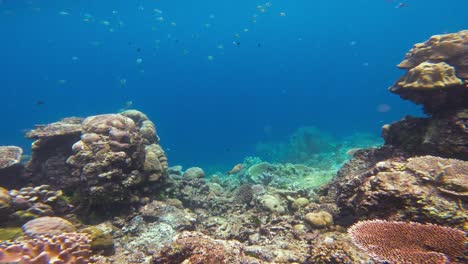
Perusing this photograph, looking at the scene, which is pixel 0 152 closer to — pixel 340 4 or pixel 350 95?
pixel 340 4

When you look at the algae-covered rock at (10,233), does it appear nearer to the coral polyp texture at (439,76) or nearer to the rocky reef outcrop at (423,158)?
the rocky reef outcrop at (423,158)

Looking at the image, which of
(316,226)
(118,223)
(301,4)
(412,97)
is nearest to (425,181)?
Result: (316,226)

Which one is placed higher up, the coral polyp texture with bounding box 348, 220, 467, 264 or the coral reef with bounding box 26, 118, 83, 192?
the coral reef with bounding box 26, 118, 83, 192

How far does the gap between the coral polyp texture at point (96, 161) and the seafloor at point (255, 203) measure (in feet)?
0.12

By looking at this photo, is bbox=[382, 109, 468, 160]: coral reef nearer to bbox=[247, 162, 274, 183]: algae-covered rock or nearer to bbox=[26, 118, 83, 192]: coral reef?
bbox=[247, 162, 274, 183]: algae-covered rock

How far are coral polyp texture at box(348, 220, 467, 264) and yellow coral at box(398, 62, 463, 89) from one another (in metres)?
5.08

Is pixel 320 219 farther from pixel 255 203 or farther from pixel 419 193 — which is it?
pixel 255 203

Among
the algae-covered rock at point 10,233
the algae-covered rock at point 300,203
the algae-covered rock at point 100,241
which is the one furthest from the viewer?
the algae-covered rock at point 300,203

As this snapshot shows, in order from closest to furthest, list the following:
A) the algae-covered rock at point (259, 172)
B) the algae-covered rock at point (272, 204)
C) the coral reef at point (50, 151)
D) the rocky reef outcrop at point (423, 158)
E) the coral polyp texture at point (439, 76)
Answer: the rocky reef outcrop at point (423, 158) < the coral polyp texture at point (439, 76) < the algae-covered rock at point (272, 204) < the coral reef at point (50, 151) < the algae-covered rock at point (259, 172)

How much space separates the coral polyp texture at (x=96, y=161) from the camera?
7.52 metres

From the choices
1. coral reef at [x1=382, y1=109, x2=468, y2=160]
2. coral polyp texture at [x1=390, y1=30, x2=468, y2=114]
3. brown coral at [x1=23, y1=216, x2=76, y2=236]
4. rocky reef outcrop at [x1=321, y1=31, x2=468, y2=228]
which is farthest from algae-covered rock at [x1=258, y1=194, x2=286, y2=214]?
brown coral at [x1=23, y1=216, x2=76, y2=236]

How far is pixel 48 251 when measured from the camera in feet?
14.0

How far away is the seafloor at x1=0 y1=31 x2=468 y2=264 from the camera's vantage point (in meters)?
4.01

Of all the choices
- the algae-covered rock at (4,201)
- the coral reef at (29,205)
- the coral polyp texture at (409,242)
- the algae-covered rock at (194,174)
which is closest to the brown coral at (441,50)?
the coral polyp texture at (409,242)
